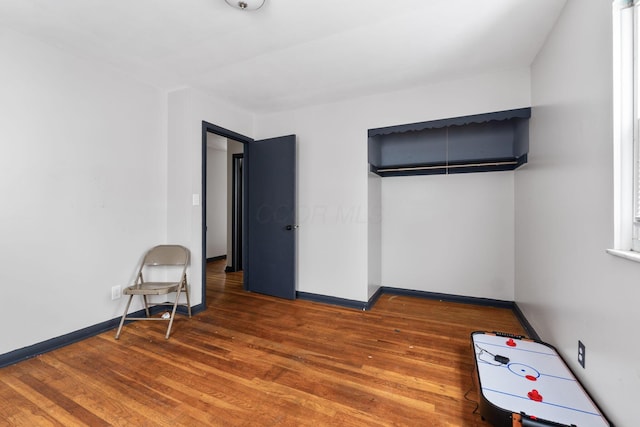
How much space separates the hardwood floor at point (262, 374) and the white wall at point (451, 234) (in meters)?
0.50

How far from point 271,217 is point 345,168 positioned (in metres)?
1.16

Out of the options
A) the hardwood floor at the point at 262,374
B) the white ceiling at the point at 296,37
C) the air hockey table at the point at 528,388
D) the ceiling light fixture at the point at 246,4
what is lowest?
the hardwood floor at the point at 262,374

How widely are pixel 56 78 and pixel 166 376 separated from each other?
250cm

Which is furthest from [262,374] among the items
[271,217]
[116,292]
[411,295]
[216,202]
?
[216,202]

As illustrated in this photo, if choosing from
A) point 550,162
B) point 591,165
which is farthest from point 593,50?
point 550,162

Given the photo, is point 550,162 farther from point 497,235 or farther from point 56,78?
point 56,78

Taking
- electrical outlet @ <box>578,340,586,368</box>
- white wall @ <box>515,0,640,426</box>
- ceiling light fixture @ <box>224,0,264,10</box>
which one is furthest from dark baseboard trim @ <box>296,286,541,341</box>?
ceiling light fixture @ <box>224,0,264,10</box>

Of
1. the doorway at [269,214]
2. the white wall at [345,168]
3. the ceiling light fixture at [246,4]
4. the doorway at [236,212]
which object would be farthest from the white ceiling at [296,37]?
the doorway at [236,212]

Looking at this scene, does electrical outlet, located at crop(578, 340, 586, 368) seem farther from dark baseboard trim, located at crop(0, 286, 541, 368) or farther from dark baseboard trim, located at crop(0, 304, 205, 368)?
dark baseboard trim, located at crop(0, 304, 205, 368)

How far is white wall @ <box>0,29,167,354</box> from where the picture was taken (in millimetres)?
2047

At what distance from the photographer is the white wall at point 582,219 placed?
124cm

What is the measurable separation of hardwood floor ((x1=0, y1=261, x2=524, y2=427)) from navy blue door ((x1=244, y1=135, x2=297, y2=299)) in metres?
0.76

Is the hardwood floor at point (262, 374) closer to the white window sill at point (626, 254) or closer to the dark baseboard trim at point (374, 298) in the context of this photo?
the dark baseboard trim at point (374, 298)

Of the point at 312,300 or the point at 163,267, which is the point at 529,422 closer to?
the point at 312,300
